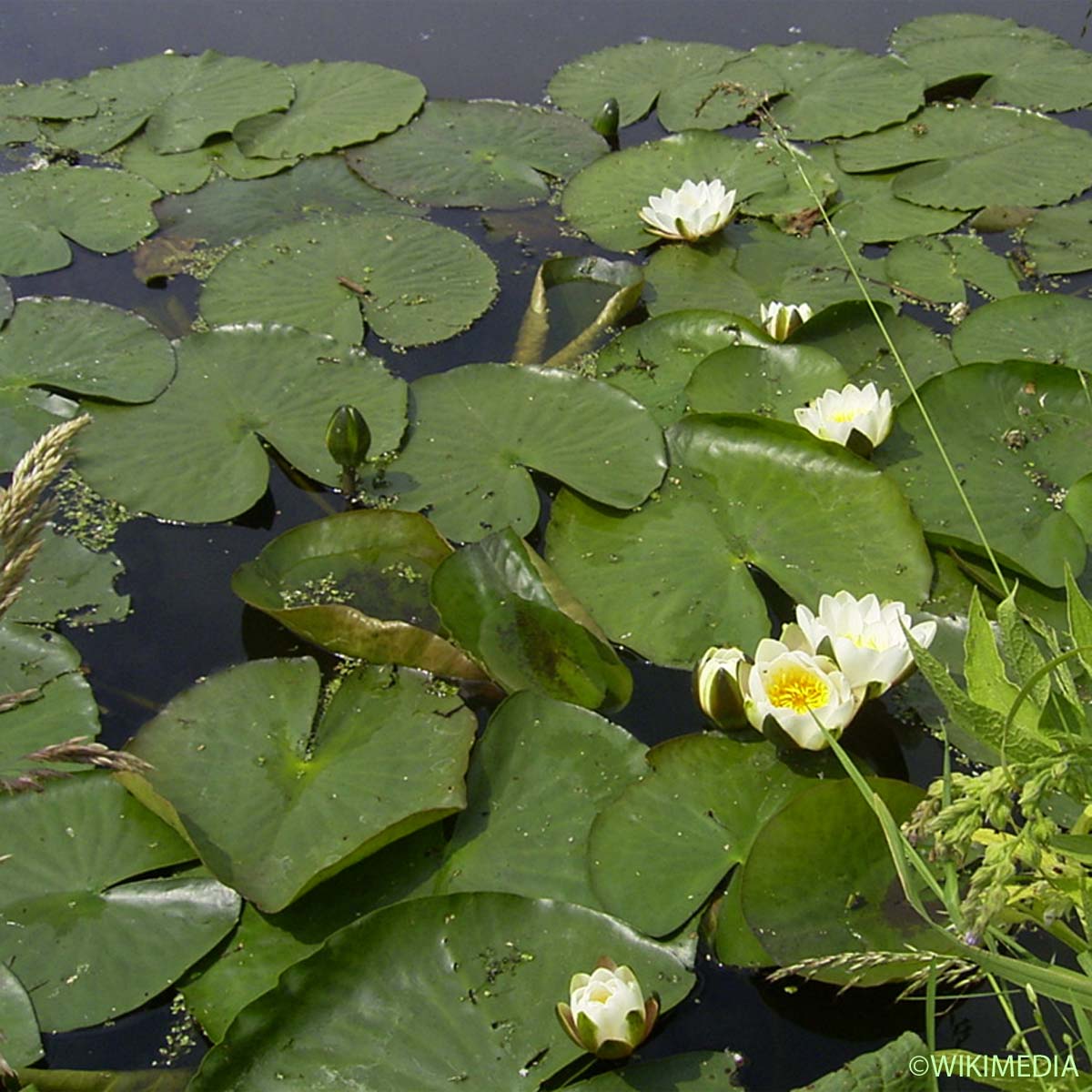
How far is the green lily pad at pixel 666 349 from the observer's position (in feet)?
10.1

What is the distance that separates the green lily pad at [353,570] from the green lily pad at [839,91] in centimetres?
240

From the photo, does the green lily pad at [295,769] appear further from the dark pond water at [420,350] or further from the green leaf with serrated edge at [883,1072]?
the green leaf with serrated edge at [883,1072]

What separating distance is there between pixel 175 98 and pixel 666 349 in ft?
7.62

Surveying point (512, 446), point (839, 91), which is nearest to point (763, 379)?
point (512, 446)

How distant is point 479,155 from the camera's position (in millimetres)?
4062

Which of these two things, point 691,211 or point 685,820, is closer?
point 685,820

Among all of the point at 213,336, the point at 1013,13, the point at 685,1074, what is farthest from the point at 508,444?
the point at 1013,13

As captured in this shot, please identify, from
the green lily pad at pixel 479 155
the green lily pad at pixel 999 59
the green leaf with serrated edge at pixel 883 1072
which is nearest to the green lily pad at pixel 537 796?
the green leaf with serrated edge at pixel 883 1072

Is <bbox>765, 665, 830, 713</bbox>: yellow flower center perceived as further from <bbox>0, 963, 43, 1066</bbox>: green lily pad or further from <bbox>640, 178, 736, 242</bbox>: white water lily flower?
<bbox>640, 178, 736, 242</bbox>: white water lily flower

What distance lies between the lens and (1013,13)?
4.86 m

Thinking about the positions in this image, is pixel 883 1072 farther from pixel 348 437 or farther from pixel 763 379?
pixel 763 379

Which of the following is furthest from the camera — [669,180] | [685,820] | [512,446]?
[669,180]

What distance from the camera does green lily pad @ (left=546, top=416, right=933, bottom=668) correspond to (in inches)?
97.3

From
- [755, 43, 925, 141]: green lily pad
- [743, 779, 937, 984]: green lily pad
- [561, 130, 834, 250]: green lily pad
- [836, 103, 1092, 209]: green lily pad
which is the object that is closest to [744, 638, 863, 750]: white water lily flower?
[743, 779, 937, 984]: green lily pad
